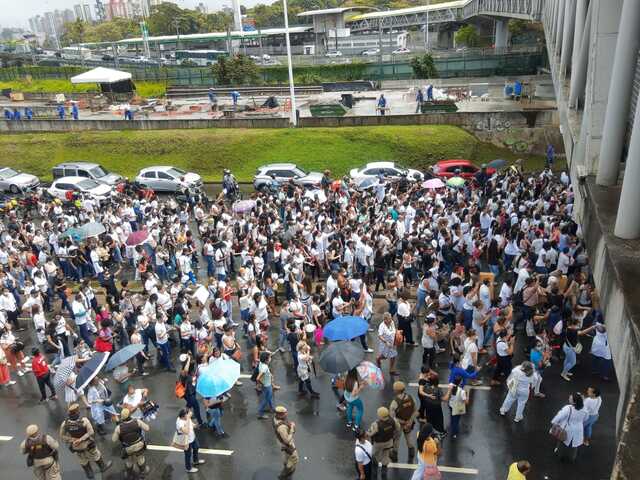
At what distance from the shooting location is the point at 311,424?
32.8 feet

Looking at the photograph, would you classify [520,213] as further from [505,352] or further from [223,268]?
[223,268]

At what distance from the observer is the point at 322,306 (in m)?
12.4

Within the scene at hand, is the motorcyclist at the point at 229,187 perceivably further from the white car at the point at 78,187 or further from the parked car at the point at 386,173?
the white car at the point at 78,187

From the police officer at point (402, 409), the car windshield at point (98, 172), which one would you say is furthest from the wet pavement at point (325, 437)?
the car windshield at point (98, 172)

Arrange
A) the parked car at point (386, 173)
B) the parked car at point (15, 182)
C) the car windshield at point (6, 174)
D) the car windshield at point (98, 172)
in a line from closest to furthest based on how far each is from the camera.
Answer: the parked car at point (386, 173) < the car windshield at point (98, 172) < the parked car at point (15, 182) < the car windshield at point (6, 174)

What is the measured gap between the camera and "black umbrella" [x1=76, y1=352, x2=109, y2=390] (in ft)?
→ 30.3

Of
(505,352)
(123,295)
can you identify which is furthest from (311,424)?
(123,295)

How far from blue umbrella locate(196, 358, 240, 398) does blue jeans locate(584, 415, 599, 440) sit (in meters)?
5.83

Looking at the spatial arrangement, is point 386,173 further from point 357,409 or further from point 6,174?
point 6,174

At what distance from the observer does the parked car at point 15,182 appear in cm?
2709

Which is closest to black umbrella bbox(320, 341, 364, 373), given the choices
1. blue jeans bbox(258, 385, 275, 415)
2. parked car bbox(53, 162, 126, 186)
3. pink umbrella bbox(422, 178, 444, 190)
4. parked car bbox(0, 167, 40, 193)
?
blue jeans bbox(258, 385, 275, 415)

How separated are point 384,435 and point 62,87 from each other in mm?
62364

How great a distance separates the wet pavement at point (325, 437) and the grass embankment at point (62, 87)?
4414cm

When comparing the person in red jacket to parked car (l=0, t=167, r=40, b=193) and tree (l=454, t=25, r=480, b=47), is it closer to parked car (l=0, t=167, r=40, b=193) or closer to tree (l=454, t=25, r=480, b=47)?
parked car (l=0, t=167, r=40, b=193)
